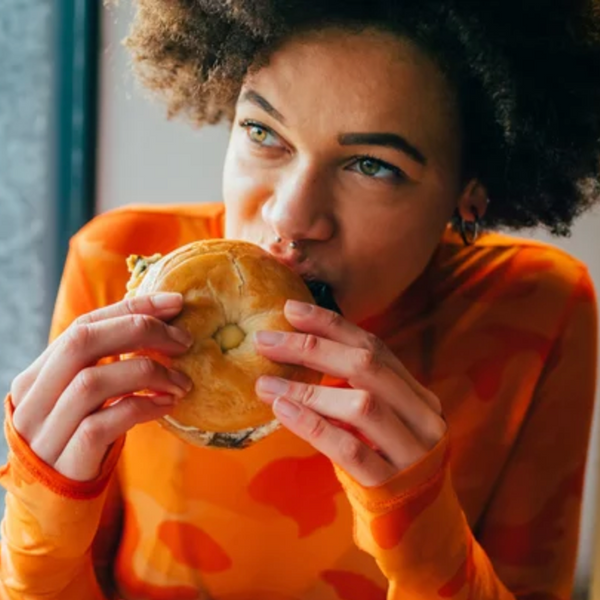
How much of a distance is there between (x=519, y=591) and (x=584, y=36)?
912mm

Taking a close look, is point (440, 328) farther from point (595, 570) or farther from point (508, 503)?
point (595, 570)

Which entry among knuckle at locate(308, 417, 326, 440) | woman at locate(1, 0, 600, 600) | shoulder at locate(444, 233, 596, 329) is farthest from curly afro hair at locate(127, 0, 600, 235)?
knuckle at locate(308, 417, 326, 440)

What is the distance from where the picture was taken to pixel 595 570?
51.7 inches

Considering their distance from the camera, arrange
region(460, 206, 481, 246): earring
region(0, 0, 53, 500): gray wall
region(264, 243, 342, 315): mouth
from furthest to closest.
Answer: region(0, 0, 53, 500): gray wall → region(460, 206, 481, 246): earring → region(264, 243, 342, 315): mouth

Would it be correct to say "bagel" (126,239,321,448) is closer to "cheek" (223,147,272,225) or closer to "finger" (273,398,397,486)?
Answer: "finger" (273,398,397,486)

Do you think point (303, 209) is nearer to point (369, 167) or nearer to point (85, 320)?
point (369, 167)

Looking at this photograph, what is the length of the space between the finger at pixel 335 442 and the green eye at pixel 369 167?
1.19ft

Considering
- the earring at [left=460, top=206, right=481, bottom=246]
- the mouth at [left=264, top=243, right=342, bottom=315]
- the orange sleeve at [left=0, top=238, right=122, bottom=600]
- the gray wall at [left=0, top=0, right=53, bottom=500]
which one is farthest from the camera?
the gray wall at [left=0, top=0, right=53, bottom=500]

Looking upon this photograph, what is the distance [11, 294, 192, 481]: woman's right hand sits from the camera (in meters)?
0.98

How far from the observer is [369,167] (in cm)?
122

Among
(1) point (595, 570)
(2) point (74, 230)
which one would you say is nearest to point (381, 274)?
(1) point (595, 570)

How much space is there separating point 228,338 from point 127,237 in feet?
1.87

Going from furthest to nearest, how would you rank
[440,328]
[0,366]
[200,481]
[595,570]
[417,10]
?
[0,366] < [440,328] < [200,481] < [595,570] < [417,10]

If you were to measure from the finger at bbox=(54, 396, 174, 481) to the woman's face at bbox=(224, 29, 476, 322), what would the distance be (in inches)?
10.8
